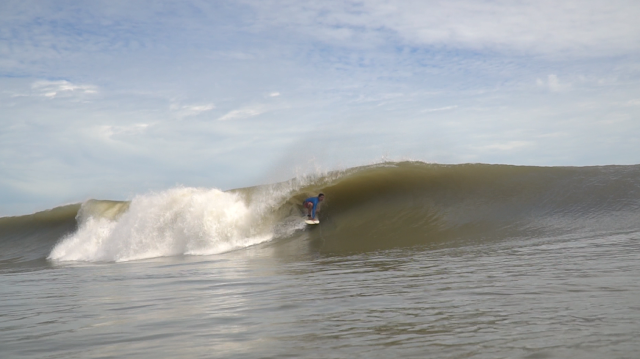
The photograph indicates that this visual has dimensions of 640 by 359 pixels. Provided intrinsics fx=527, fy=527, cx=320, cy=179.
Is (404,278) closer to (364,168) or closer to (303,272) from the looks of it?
(303,272)

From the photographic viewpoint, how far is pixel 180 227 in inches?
520

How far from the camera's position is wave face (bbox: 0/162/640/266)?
963 centimetres

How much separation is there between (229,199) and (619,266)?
1017cm

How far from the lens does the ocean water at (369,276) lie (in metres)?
3.10

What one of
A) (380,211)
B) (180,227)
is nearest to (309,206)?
(380,211)

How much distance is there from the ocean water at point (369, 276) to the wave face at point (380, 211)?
5 centimetres

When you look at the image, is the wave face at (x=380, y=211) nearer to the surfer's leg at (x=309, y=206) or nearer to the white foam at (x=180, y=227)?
the white foam at (x=180, y=227)

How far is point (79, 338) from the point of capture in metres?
3.63

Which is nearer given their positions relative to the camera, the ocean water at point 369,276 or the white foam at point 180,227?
the ocean water at point 369,276

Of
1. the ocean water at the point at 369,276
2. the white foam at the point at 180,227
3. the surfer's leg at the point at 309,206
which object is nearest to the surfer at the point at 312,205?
the surfer's leg at the point at 309,206

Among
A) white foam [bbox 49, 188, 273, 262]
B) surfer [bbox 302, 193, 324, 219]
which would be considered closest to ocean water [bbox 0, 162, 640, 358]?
white foam [bbox 49, 188, 273, 262]

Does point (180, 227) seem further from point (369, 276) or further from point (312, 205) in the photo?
point (369, 276)

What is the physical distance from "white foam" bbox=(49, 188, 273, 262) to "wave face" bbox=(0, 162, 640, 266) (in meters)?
0.03

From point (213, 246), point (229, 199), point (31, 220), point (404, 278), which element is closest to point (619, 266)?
point (404, 278)
